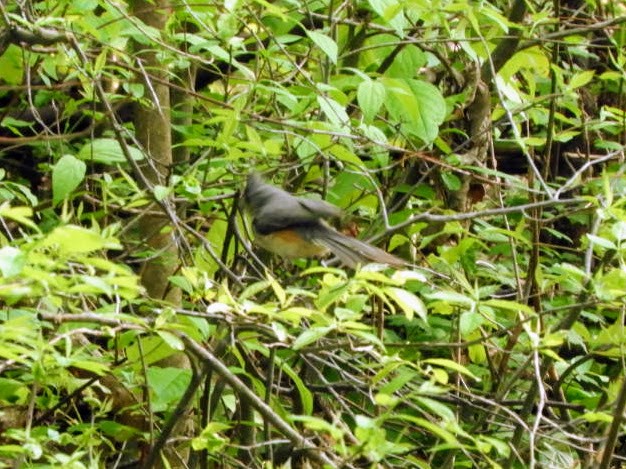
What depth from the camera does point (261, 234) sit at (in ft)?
11.4

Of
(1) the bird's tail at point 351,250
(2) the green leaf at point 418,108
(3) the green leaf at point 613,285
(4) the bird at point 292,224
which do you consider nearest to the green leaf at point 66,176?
(4) the bird at point 292,224

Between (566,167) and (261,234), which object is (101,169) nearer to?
(261,234)

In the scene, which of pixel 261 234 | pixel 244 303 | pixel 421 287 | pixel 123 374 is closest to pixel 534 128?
pixel 421 287

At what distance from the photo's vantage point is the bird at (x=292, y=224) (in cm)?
314

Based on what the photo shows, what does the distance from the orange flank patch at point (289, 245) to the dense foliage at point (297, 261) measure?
3.6 inches

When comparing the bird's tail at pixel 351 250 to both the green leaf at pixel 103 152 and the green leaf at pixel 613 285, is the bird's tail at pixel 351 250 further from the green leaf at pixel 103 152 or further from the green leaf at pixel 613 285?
the green leaf at pixel 103 152

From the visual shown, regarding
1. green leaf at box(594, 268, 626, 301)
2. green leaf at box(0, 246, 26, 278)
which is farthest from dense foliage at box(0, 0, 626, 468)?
green leaf at box(0, 246, 26, 278)

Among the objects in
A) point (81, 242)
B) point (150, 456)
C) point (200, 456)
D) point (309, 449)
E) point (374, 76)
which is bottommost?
point (200, 456)

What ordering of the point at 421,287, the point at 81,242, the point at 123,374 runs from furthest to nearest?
the point at 421,287 < the point at 123,374 < the point at 81,242

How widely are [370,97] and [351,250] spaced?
0.44 metres

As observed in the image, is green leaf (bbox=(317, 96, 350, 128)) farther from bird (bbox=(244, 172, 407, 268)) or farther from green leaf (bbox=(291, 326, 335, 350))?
green leaf (bbox=(291, 326, 335, 350))

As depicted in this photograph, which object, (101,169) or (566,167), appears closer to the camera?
(101,169)

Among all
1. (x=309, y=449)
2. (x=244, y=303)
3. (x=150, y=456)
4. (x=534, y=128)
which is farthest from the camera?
(x=534, y=128)

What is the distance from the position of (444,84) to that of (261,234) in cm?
149
